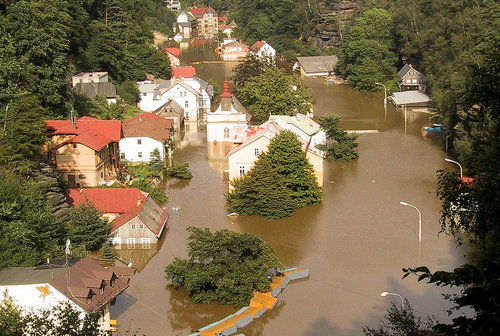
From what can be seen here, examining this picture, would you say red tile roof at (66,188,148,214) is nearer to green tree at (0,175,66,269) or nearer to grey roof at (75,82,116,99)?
green tree at (0,175,66,269)

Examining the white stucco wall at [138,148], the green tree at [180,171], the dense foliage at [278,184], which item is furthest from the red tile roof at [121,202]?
the white stucco wall at [138,148]

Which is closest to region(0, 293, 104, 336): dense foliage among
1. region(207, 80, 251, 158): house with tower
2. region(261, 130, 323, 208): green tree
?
region(261, 130, 323, 208): green tree

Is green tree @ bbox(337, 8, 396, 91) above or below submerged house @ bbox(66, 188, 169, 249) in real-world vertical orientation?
above

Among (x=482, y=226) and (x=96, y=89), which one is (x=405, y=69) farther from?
(x=482, y=226)

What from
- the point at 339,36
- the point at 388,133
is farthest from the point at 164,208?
the point at 339,36

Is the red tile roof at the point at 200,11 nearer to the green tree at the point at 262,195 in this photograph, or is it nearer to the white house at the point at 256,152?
the white house at the point at 256,152

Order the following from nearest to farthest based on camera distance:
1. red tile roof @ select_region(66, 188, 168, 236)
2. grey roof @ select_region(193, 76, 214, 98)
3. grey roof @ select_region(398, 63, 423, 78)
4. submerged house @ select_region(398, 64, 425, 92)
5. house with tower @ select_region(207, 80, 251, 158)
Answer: red tile roof @ select_region(66, 188, 168, 236) < house with tower @ select_region(207, 80, 251, 158) < grey roof @ select_region(193, 76, 214, 98) < submerged house @ select_region(398, 64, 425, 92) < grey roof @ select_region(398, 63, 423, 78)
